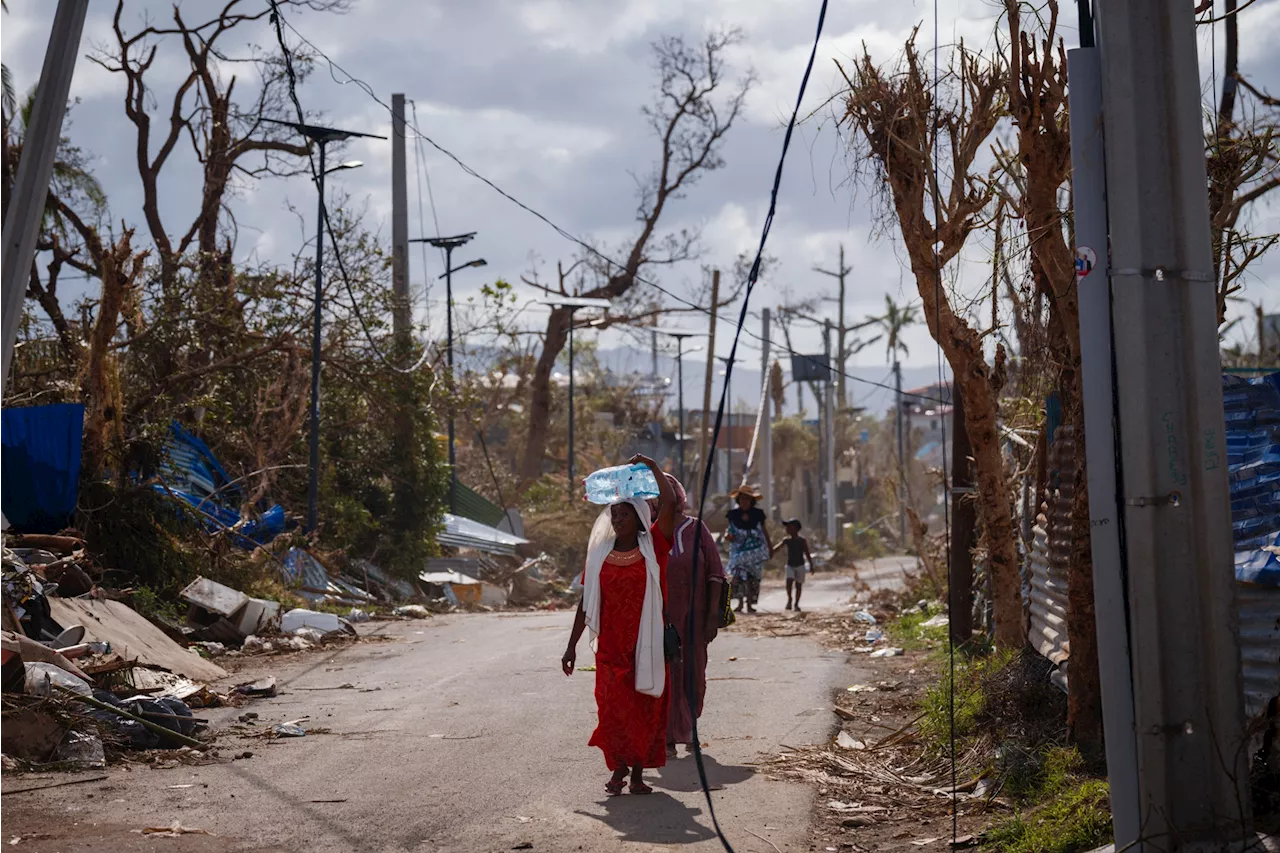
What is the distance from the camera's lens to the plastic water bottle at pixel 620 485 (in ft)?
24.1

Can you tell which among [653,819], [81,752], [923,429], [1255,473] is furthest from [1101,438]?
[923,429]

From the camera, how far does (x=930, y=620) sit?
625 inches

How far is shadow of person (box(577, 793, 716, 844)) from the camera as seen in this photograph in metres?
6.09

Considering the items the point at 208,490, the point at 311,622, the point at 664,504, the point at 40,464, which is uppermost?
the point at 40,464

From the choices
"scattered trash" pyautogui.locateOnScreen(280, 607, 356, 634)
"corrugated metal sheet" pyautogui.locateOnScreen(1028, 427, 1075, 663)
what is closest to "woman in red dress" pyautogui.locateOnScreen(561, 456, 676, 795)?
"corrugated metal sheet" pyautogui.locateOnScreen(1028, 427, 1075, 663)

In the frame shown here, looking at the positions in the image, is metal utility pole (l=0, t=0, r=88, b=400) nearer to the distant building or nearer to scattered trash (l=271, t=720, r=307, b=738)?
scattered trash (l=271, t=720, r=307, b=738)

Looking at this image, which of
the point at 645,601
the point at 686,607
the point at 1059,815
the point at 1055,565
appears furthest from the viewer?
the point at 1055,565

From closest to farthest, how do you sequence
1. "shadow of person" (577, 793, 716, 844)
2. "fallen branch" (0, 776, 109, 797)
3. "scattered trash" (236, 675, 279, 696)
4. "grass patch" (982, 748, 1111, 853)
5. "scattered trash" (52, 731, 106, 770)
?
"grass patch" (982, 748, 1111, 853) < "shadow of person" (577, 793, 716, 844) < "fallen branch" (0, 776, 109, 797) < "scattered trash" (52, 731, 106, 770) < "scattered trash" (236, 675, 279, 696)

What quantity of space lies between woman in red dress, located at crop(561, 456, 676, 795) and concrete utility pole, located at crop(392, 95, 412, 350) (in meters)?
18.7

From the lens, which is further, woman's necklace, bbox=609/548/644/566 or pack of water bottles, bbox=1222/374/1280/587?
woman's necklace, bbox=609/548/644/566

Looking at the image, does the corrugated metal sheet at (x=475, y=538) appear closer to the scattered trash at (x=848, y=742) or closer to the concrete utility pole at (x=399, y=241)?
the concrete utility pole at (x=399, y=241)

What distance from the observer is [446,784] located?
23.3ft

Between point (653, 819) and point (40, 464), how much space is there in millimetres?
10221

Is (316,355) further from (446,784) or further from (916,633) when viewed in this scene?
(446,784)
